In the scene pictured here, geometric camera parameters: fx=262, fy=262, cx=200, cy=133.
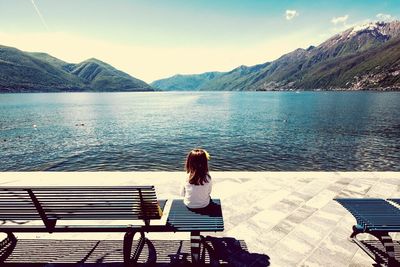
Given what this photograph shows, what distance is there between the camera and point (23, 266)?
4.93 m

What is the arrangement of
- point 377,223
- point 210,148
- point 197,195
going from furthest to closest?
point 210,148 < point 197,195 < point 377,223

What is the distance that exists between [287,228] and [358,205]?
1.66 meters

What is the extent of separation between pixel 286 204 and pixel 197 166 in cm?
388

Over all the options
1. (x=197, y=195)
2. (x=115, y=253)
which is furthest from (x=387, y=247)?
(x=115, y=253)

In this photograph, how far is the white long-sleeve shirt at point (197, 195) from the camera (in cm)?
526

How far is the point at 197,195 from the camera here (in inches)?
208

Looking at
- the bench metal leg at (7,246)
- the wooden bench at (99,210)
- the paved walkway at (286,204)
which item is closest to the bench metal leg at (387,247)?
the paved walkway at (286,204)

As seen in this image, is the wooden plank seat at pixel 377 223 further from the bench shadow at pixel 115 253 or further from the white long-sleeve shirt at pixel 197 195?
the white long-sleeve shirt at pixel 197 195

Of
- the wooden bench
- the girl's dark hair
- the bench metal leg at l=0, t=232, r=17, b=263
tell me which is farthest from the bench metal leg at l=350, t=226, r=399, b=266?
the bench metal leg at l=0, t=232, r=17, b=263

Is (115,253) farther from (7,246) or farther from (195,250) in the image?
(7,246)

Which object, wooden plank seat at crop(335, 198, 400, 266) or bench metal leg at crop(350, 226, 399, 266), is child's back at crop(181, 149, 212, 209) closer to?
wooden plank seat at crop(335, 198, 400, 266)

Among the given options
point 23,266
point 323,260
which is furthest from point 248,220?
point 23,266

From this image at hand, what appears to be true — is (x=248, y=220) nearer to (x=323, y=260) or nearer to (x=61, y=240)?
(x=323, y=260)

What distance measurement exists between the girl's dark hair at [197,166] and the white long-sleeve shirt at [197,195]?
0.11 m
